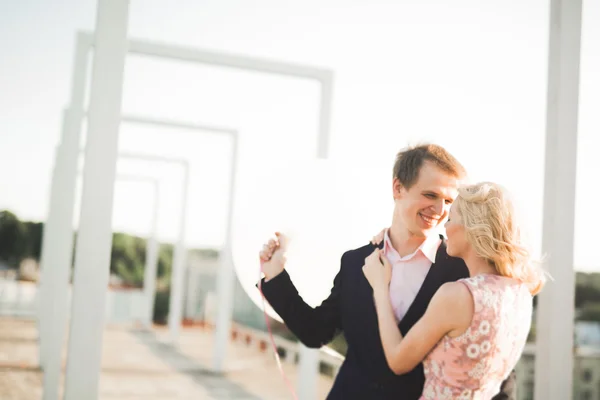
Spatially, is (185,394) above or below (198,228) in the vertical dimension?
below

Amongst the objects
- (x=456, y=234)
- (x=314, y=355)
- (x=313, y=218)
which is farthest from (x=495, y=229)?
(x=314, y=355)

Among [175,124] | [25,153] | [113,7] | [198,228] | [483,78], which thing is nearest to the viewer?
[113,7]

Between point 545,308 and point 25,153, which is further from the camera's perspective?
point 25,153

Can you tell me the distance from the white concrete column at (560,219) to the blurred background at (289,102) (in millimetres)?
70

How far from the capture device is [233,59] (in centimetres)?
520

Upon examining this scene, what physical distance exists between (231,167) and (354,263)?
7211mm

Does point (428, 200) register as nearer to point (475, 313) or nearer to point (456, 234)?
point (456, 234)

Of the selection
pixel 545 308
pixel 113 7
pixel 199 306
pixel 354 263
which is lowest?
pixel 199 306

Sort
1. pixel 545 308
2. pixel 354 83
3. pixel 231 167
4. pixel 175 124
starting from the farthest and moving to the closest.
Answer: pixel 231 167 < pixel 175 124 < pixel 354 83 < pixel 545 308

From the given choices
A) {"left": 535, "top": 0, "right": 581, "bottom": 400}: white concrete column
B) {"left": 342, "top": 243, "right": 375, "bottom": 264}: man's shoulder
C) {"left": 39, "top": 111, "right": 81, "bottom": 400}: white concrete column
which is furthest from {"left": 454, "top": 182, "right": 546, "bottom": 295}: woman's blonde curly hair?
{"left": 39, "top": 111, "right": 81, "bottom": 400}: white concrete column

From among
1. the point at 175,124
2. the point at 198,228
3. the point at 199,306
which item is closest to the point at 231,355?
the point at 198,228

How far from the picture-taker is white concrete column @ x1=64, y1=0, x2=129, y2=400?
236 cm

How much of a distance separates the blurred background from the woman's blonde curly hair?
0.06m

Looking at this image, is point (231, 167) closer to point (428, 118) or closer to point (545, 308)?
point (428, 118)
